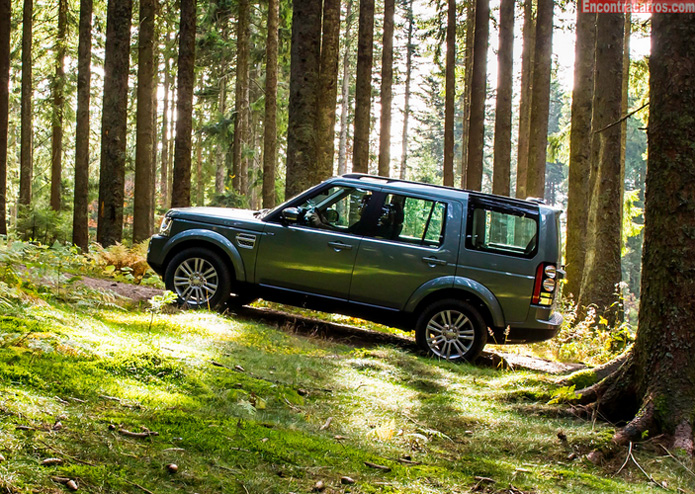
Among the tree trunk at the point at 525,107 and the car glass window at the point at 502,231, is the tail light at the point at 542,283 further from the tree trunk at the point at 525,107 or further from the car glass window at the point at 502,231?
the tree trunk at the point at 525,107

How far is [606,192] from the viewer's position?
11.5 m

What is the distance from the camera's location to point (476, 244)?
871 cm

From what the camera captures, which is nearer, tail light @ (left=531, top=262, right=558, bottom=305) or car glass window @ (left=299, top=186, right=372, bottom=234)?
tail light @ (left=531, top=262, right=558, bottom=305)

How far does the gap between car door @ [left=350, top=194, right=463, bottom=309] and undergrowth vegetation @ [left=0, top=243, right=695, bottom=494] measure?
6.03ft

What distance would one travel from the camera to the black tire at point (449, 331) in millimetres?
8633

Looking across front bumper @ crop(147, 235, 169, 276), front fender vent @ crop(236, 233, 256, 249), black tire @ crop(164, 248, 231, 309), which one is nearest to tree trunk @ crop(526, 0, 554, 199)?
front fender vent @ crop(236, 233, 256, 249)

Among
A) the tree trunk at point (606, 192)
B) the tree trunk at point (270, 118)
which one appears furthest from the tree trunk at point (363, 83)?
the tree trunk at point (606, 192)

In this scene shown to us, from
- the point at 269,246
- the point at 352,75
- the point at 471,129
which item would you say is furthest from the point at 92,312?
the point at 352,75

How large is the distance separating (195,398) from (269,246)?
4825mm

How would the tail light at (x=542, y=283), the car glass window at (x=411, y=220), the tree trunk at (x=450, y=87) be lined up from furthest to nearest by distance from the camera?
the tree trunk at (x=450, y=87) → the car glass window at (x=411, y=220) → the tail light at (x=542, y=283)

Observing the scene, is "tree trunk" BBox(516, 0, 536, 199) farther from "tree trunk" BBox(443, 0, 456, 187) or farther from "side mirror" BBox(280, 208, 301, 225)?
"side mirror" BBox(280, 208, 301, 225)

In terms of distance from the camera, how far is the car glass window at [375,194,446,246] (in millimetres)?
8812

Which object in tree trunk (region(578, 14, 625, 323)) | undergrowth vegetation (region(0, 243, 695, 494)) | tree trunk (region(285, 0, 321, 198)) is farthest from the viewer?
tree trunk (region(285, 0, 321, 198))

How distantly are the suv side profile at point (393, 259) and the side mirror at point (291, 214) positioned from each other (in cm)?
1
